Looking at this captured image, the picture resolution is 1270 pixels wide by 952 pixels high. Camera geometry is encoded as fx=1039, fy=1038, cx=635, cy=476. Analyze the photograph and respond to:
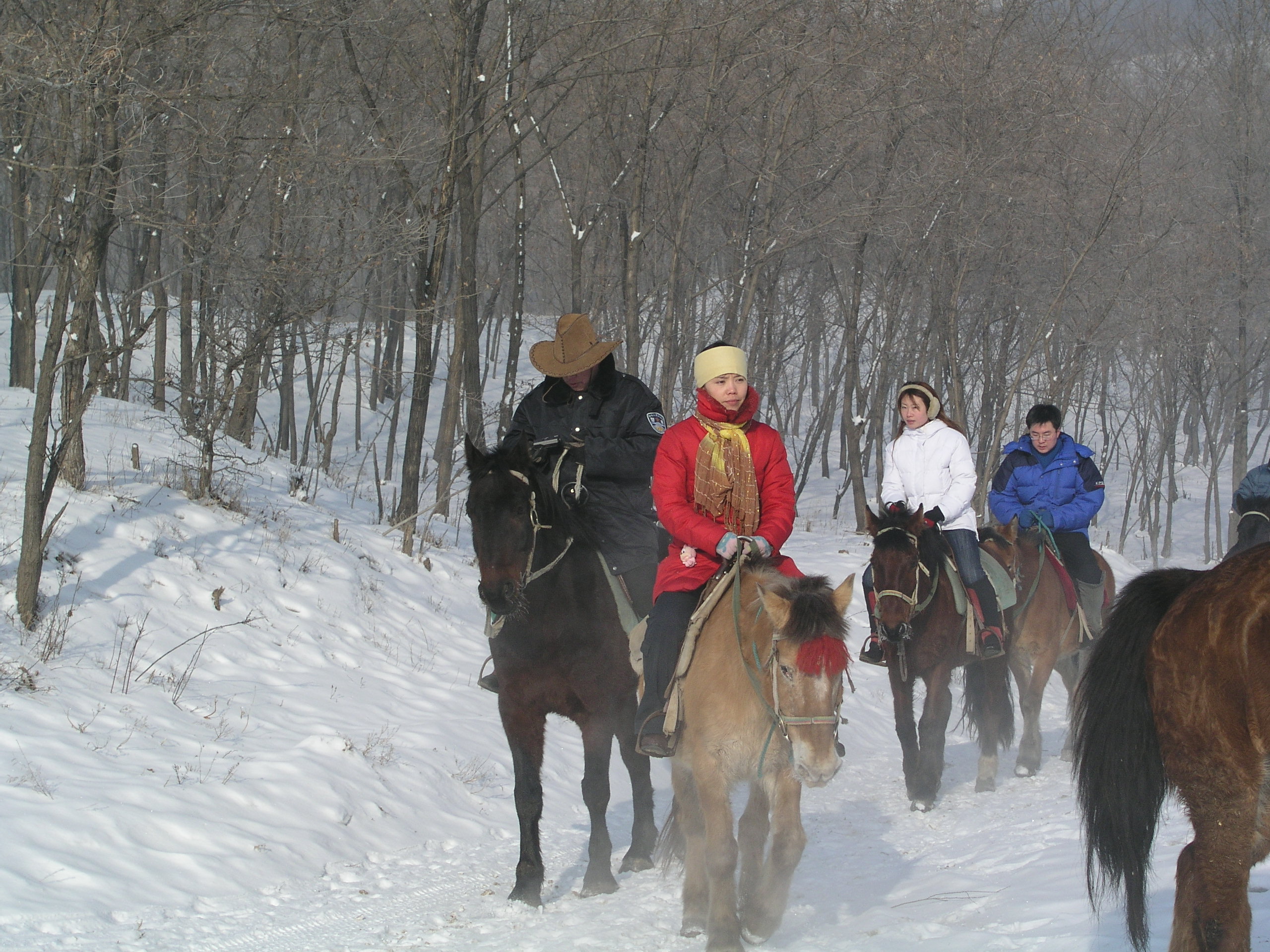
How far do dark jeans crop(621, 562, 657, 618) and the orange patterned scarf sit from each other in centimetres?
109

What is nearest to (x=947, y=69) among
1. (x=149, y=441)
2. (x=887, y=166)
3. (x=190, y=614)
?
(x=887, y=166)

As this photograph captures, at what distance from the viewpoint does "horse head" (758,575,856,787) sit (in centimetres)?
416

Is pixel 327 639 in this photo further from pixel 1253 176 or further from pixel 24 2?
pixel 1253 176

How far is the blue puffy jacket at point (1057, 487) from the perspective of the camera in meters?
9.55

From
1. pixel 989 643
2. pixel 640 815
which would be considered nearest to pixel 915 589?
pixel 989 643

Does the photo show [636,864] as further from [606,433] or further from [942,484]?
[942,484]

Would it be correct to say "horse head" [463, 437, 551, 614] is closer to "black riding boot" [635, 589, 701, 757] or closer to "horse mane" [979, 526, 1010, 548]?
"black riding boot" [635, 589, 701, 757]

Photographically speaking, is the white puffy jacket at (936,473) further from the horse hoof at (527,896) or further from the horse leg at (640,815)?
the horse hoof at (527,896)

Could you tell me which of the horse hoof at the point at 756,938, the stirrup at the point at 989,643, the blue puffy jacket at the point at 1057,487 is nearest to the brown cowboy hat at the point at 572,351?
the horse hoof at the point at 756,938

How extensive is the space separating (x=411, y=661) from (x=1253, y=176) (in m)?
28.0

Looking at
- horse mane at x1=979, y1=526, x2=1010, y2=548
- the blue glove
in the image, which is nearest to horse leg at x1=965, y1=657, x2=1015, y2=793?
horse mane at x1=979, y1=526, x2=1010, y2=548

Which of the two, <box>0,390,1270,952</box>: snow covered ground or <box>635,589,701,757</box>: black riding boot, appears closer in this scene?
<box>0,390,1270,952</box>: snow covered ground

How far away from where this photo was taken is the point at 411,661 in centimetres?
1014

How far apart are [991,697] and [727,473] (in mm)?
4494
